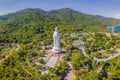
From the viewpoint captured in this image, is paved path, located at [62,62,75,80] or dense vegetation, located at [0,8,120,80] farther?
dense vegetation, located at [0,8,120,80]

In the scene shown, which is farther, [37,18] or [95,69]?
[37,18]

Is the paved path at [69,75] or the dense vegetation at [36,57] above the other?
the dense vegetation at [36,57]

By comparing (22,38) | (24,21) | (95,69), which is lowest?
(95,69)

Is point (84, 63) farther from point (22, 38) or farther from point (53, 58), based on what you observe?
point (22, 38)

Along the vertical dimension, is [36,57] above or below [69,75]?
above

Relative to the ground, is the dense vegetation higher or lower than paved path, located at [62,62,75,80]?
higher

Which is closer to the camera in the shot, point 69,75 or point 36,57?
point 69,75

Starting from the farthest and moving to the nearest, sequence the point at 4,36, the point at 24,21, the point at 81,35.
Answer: the point at 24,21
the point at 4,36
the point at 81,35

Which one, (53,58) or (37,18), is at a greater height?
(37,18)

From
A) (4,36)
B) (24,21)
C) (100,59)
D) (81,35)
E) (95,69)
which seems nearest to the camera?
(95,69)

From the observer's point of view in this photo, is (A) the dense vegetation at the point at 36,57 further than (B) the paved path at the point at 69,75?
Yes

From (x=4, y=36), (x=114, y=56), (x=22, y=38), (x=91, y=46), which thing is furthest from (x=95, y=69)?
(x=4, y=36)
